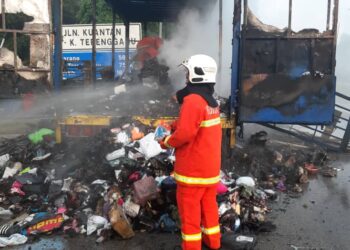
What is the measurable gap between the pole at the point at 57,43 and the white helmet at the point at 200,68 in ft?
10.3

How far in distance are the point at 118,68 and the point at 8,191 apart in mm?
7496

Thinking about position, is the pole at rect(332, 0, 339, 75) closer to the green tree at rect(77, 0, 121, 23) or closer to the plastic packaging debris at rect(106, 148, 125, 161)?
the plastic packaging debris at rect(106, 148, 125, 161)

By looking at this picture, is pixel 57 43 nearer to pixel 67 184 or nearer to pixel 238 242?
pixel 67 184

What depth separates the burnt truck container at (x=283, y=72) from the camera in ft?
18.7

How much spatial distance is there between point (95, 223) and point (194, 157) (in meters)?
1.44

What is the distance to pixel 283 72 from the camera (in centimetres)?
575

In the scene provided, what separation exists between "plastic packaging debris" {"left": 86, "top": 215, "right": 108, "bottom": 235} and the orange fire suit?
1.11 meters

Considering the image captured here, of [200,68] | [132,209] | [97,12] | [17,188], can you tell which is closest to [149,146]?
[132,209]

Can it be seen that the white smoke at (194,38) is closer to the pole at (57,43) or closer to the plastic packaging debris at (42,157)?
the pole at (57,43)

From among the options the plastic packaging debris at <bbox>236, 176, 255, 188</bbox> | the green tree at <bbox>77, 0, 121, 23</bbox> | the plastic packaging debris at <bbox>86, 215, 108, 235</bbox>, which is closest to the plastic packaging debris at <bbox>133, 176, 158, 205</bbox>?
the plastic packaging debris at <bbox>86, 215, 108, 235</bbox>

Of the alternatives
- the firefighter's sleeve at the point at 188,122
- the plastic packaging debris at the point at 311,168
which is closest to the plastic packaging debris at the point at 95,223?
the firefighter's sleeve at the point at 188,122

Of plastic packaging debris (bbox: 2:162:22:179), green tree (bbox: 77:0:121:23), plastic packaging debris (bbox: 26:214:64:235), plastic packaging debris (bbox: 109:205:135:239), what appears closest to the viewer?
plastic packaging debris (bbox: 109:205:135:239)

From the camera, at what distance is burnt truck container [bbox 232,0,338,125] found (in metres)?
5.69

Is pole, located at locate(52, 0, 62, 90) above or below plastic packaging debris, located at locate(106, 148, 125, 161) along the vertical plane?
above
